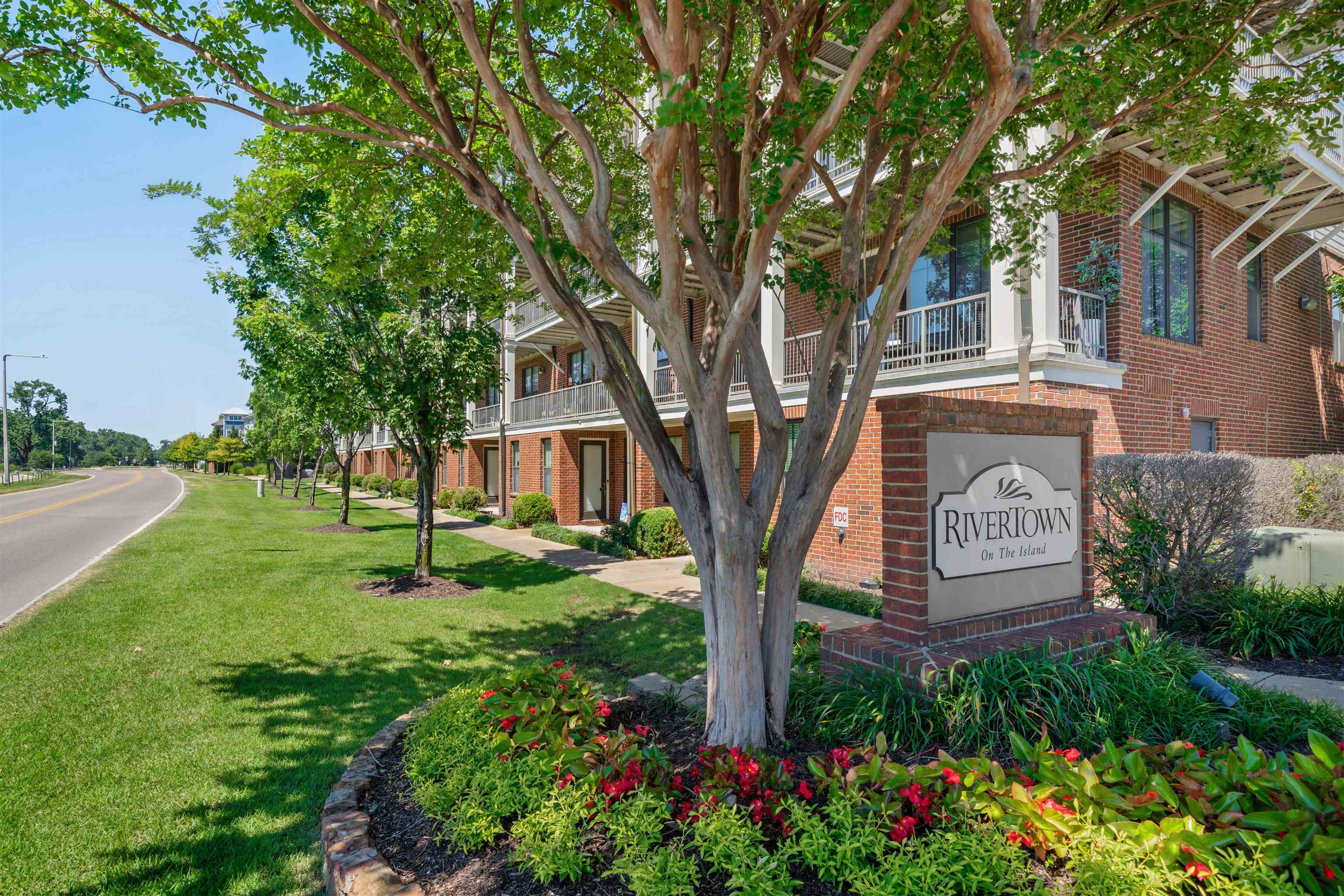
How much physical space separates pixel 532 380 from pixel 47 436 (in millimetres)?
117648

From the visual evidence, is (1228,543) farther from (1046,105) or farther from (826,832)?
(826,832)

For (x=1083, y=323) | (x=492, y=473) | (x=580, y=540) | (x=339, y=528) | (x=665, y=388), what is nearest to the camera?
(x=1083, y=323)

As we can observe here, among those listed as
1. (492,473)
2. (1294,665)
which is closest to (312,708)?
(1294,665)

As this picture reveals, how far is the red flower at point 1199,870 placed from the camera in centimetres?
238

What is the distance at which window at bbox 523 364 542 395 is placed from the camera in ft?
82.5

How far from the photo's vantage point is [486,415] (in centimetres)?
2703

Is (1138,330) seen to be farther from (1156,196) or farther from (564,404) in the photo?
(564,404)

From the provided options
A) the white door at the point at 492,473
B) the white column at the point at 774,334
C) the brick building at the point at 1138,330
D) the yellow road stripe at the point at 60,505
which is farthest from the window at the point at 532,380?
the yellow road stripe at the point at 60,505

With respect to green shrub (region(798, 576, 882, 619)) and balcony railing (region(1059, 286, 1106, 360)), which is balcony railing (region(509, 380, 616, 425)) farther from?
balcony railing (region(1059, 286, 1106, 360))

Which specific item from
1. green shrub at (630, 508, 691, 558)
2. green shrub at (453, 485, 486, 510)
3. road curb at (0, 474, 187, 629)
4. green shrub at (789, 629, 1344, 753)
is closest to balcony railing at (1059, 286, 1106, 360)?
green shrub at (789, 629, 1344, 753)

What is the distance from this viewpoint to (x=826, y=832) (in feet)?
A: 9.16

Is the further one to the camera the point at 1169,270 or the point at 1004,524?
the point at 1169,270

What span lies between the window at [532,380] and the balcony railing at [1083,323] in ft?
60.5

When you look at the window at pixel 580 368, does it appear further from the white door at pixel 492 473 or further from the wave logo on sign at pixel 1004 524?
the wave logo on sign at pixel 1004 524
